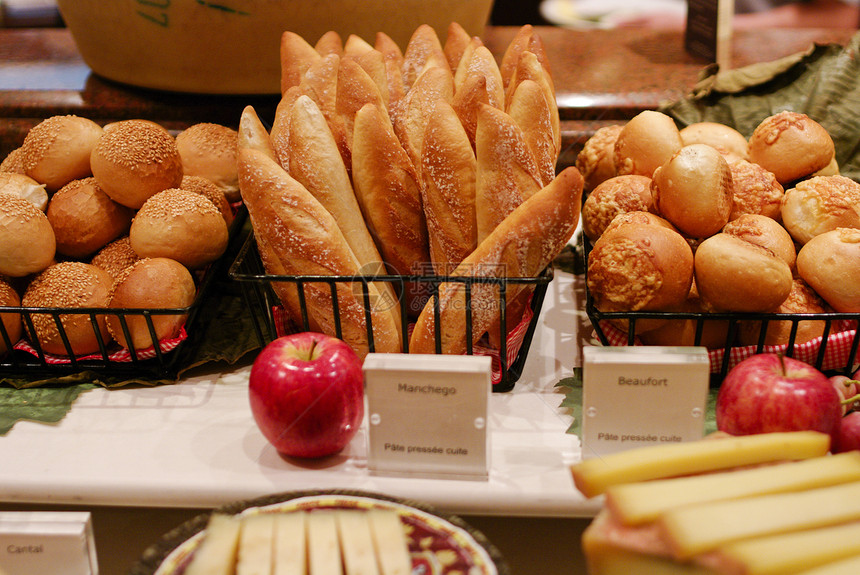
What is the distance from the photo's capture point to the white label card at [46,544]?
0.60 metres

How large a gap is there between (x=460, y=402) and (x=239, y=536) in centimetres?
23

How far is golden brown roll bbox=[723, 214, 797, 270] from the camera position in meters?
0.85

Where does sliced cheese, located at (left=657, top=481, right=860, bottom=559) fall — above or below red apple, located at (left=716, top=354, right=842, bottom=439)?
above

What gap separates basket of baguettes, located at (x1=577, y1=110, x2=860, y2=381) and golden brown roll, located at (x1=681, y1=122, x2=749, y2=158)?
1.8 inches

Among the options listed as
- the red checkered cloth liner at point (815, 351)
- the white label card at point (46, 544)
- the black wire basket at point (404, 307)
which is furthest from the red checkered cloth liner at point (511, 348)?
the white label card at point (46, 544)

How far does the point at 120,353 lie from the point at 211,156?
330mm

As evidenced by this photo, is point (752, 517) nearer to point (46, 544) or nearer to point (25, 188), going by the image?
point (46, 544)

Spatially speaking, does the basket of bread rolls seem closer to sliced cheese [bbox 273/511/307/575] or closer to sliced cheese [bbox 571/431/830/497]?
sliced cheese [bbox 273/511/307/575]

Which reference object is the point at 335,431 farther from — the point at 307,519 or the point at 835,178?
the point at 835,178

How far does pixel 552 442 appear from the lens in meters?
0.78

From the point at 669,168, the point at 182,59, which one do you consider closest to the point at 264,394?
the point at 669,168

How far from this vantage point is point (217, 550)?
0.56 meters

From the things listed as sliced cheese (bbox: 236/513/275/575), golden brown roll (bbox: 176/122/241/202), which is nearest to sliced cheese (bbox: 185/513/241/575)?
sliced cheese (bbox: 236/513/275/575)

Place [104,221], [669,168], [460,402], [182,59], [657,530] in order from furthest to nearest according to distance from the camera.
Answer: [182,59], [104,221], [669,168], [460,402], [657,530]
